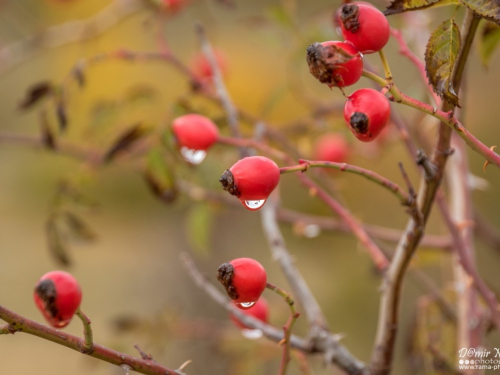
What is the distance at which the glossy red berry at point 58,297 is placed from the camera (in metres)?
0.50

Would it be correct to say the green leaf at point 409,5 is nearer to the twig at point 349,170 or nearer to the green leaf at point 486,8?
the green leaf at point 486,8

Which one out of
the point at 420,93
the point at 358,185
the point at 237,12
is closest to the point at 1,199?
the point at 237,12

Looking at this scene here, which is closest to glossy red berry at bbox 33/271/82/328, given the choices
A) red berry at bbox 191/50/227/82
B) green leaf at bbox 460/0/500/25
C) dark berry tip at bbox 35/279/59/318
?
dark berry tip at bbox 35/279/59/318

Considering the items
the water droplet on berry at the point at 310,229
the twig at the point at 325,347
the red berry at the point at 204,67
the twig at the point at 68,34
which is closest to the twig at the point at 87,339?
the twig at the point at 325,347

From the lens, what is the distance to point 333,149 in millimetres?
1403

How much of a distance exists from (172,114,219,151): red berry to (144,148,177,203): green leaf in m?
0.12

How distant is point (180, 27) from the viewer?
10.0ft

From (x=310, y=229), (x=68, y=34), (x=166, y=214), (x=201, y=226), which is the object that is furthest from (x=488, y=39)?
(x=166, y=214)

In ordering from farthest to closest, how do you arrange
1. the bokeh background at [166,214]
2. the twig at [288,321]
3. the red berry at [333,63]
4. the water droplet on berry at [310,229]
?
1. the bokeh background at [166,214]
2. the water droplet on berry at [310,229]
3. the twig at [288,321]
4. the red berry at [333,63]

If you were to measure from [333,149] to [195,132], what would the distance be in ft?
2.34

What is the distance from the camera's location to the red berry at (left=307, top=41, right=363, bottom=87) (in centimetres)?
41

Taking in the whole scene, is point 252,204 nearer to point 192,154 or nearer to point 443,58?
point 443,58

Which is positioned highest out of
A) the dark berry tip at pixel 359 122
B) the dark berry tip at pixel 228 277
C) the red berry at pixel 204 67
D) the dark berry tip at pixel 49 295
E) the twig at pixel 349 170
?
the red berry at pixel 204 67

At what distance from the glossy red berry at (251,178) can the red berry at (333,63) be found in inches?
3.6
